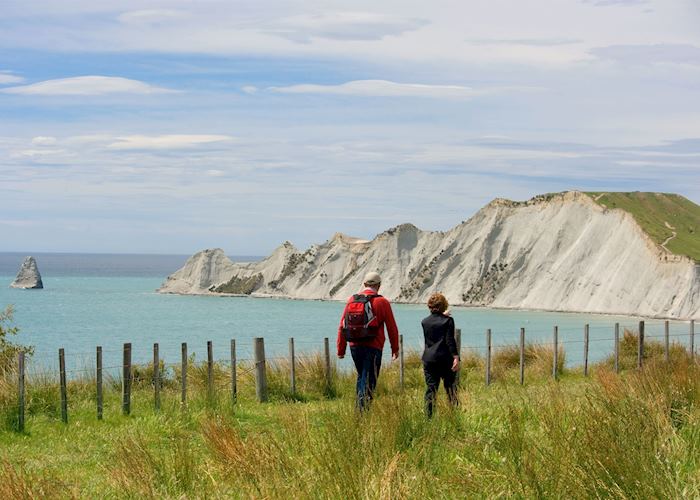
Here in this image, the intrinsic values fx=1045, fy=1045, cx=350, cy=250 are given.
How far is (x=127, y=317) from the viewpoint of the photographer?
75812 mm

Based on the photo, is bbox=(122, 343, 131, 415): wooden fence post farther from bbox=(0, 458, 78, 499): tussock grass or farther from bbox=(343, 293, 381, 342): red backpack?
bbox=(0, 458, 78, 499): tussock grass

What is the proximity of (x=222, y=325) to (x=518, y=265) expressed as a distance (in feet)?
98.7

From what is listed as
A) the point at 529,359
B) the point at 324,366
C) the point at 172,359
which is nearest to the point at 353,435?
the point at 324,366

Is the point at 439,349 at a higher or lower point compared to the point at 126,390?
higher

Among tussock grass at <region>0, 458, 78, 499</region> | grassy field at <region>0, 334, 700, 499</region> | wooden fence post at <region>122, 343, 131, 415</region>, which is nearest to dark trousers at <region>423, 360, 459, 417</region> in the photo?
grassy field at <region>0, 334, 700, 499</region>

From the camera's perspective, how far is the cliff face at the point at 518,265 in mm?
73375

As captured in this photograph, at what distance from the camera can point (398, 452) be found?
7758 mm

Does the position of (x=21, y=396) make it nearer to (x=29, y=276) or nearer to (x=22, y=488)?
(x=22, y=488)

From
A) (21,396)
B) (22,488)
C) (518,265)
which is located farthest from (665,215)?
(22,488)

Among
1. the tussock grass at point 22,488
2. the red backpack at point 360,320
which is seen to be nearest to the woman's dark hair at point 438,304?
the red backpack at point 360,320

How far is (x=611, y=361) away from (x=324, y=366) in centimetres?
826

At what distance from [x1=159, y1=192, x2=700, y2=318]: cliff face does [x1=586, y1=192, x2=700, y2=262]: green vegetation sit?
1.81m

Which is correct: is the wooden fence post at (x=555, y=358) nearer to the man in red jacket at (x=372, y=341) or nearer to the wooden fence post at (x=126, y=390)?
the man in red jacket at (x=372, y=341)

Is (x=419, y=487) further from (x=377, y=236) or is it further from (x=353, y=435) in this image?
(x=377, y=236)
